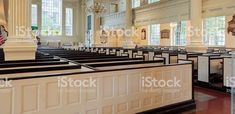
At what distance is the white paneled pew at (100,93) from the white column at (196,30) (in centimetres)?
526

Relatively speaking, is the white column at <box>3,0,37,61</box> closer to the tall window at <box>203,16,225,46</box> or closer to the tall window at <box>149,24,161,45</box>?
the tall window at <box>203,16,225,46</box>

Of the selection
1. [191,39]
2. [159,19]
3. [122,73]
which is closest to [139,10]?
[159,19]

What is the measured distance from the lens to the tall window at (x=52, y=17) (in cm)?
2383

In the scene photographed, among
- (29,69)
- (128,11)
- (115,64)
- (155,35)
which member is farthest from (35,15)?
(29,69)

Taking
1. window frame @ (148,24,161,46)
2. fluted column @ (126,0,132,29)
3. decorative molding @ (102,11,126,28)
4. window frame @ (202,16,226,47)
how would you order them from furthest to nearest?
decorative molding @ (102,11,126,28) → window frame @ (148,24,161,46) → fluted column @ (126,0,132,29) → window frame @ (202,16,226,47)

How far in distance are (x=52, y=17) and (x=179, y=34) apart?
1320 centimetres

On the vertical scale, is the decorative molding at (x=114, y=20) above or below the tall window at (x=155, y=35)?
above

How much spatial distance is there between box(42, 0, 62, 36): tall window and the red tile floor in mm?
19694

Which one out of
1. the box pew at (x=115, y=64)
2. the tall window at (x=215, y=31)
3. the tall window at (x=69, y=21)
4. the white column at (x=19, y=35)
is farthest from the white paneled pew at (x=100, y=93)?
the tall window at (x=69, y=21)

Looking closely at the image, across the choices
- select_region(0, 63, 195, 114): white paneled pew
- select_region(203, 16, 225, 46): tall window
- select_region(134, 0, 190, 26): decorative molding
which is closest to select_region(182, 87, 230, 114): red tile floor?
select_region(0, 63, 195, 114): white paneled pew

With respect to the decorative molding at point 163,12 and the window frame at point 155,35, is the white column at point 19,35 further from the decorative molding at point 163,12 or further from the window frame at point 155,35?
the window frame at point 155,35

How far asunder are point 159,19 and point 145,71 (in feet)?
37.0

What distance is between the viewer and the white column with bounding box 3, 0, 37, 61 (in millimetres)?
4809

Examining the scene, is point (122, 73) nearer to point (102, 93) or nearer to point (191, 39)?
point (102, 93)
